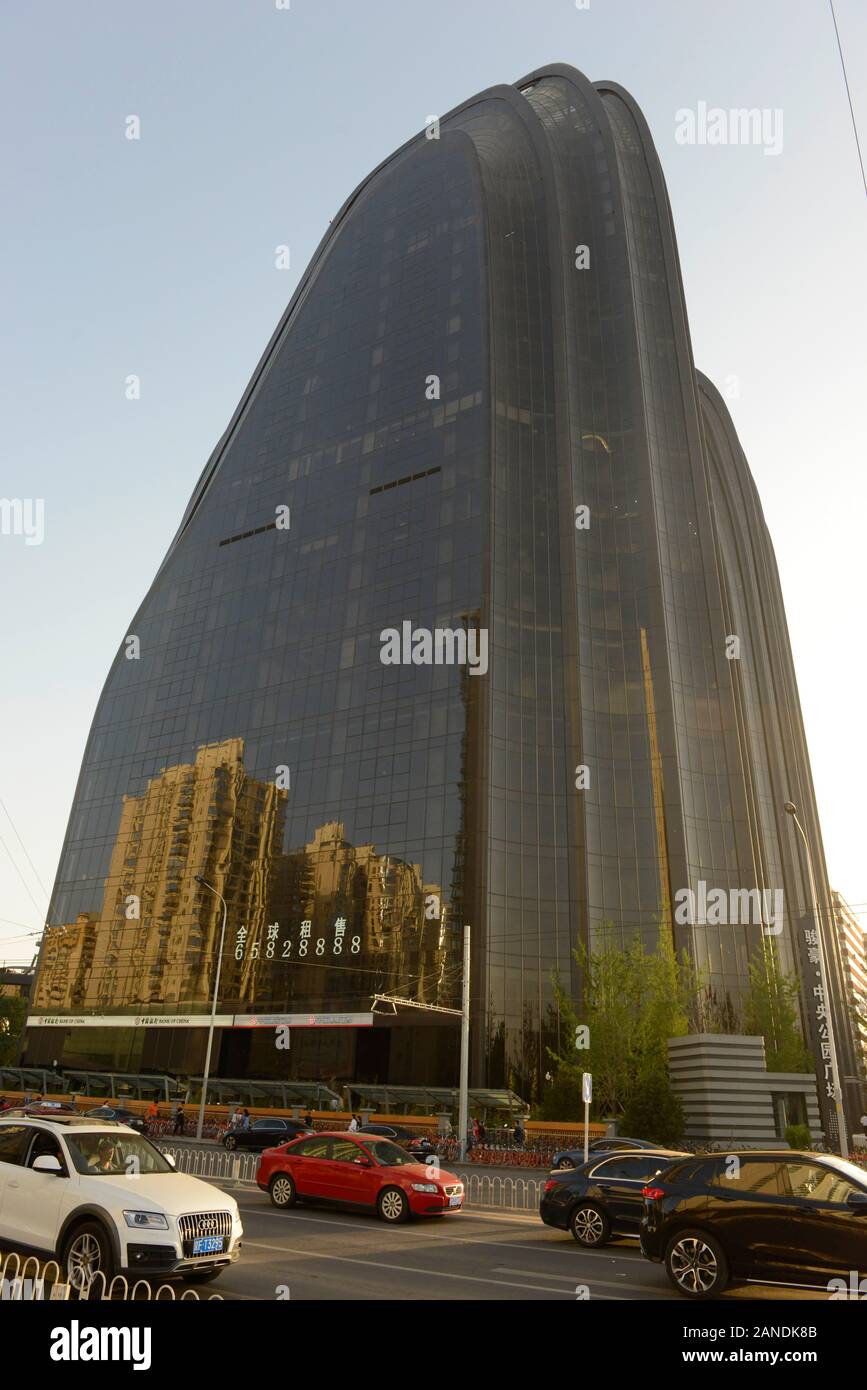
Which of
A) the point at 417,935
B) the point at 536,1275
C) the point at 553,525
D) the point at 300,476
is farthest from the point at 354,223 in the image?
the point at 536,1275

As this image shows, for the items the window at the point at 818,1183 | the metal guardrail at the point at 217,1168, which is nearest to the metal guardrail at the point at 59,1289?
the window at the point at 818,1183

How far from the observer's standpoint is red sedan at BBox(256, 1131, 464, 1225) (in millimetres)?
18844

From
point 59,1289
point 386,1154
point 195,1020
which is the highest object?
point 195,1020

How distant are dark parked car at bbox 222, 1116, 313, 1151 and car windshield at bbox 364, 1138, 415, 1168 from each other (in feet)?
69.6

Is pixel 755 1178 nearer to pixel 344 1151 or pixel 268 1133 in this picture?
pixel 344 1151

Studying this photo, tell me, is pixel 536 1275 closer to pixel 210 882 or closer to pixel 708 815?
pixel 708 815

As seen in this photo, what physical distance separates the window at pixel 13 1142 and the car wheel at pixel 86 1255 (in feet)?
5.37

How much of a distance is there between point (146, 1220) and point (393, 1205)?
9701 mm

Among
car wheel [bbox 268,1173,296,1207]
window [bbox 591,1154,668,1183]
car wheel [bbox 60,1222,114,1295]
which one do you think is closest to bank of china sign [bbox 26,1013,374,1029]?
car wheel [bbox 268,1173,296,1207]

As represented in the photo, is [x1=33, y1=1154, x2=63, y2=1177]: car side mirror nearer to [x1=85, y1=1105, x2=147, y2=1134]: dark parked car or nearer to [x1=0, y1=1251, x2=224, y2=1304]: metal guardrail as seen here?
[x1=0, y1=1251, x2=224, y2=1304]: metal guardrail

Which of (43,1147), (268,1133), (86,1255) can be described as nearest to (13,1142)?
(43,1147)

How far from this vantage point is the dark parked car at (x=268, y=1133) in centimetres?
3944

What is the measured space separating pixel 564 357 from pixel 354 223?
42158mm

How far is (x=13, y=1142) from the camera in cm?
1203
